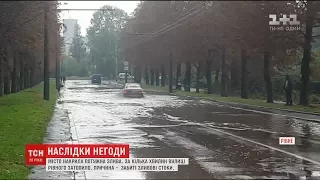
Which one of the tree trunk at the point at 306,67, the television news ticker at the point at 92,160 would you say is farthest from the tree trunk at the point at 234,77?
the television news ticker at the point at 92,160

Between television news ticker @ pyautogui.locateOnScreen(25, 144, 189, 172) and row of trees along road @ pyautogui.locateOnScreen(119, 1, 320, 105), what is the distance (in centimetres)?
353

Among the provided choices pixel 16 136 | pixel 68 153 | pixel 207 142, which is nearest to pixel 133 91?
pixel 207 142

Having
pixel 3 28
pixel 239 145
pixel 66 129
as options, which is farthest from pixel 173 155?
pixel 3 28

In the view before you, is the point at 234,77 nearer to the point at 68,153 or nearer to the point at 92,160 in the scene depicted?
the point at 68,153

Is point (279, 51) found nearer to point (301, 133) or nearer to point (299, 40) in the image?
point (299, 40)

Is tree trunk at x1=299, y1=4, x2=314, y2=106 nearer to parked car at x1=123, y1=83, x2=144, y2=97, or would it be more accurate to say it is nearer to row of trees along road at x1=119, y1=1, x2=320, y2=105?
row of trees along road at x1=119, y1=1, x2=320, y2=105

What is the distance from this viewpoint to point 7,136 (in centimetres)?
1295

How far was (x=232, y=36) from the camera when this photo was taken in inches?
1268

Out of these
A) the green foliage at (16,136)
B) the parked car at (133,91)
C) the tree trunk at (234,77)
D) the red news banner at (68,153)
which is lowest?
Result: the parked car at (133,91)

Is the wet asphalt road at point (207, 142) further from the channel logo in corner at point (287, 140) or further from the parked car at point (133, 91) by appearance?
the parked car at point (133, 91)

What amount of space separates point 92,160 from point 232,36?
24196 mm

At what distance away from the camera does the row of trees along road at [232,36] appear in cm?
1539

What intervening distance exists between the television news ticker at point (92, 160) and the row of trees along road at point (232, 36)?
11.6ft

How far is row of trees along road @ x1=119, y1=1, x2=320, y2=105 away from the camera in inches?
606
